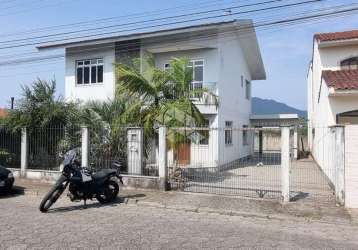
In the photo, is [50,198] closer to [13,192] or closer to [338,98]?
[13,192]

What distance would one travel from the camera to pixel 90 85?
22.4 meters

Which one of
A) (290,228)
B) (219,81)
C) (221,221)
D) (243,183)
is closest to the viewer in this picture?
(290,228)

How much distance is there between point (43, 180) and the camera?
13.5 m

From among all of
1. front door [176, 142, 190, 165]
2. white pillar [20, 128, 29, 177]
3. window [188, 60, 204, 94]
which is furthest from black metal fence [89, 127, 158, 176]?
window [188, 60, 204, 94]

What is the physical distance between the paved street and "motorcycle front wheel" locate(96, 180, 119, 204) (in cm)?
53

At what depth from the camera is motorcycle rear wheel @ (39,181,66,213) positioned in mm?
9117

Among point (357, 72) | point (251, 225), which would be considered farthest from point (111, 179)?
point (357, 72)

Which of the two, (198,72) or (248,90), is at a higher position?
(248,90)

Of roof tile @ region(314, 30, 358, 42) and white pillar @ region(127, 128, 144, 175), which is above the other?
roof tile @ region(314, 30, 358, 42)

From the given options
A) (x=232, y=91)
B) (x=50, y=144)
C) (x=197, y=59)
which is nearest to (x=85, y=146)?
(x=50, y=144)

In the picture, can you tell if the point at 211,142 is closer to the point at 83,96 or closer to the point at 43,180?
the point at 43,180

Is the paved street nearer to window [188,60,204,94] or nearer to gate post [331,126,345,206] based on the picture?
gate post [331,126,345,206]

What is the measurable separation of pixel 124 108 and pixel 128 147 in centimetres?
210

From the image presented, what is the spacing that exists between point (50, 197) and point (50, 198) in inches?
2.0
